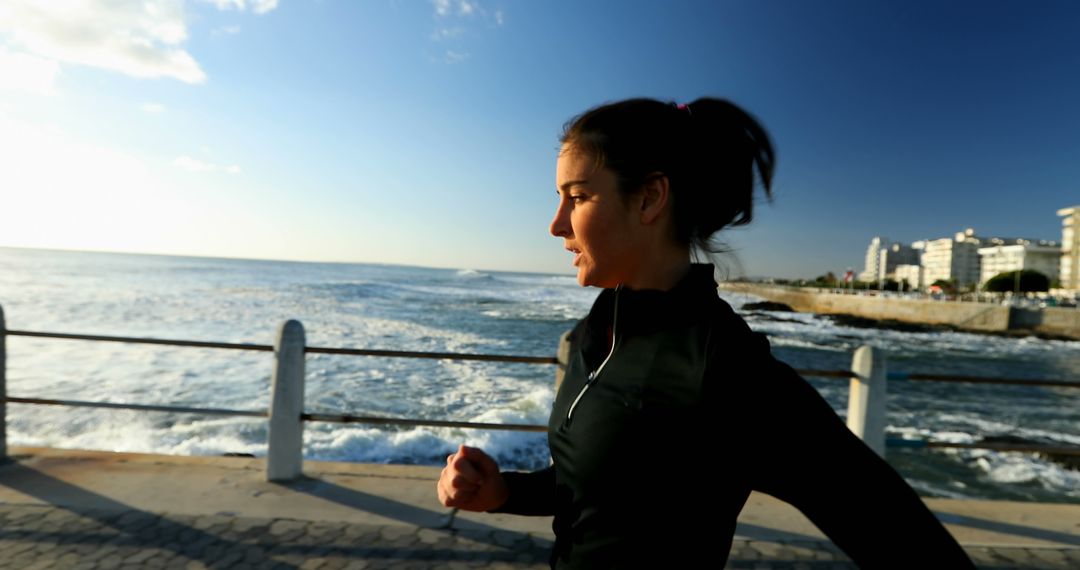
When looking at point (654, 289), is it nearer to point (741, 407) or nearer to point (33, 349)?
point (741, 407)

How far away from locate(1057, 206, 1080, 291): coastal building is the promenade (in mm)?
118322

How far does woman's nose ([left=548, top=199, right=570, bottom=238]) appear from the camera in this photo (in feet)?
3.30

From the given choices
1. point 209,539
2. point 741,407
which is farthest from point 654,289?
point 209,539

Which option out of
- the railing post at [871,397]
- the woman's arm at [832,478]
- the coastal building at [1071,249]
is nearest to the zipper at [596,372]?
the woman's arm at [832,478]

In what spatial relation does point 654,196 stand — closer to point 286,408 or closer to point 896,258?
point 286,408

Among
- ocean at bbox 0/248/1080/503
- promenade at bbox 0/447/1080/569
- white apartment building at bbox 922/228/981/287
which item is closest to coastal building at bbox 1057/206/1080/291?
white apartment building at bbox 922/228/981/287

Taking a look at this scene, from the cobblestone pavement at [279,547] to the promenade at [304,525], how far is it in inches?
0.4

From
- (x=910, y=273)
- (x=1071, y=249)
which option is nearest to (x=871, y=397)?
(x=1071, y=249)

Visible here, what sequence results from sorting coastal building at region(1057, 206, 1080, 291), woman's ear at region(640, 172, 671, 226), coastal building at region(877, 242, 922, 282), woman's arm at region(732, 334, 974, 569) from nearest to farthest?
woman's arm at region(732, 334, 974, 569) < woman's ear at region(640, 172, 671, 226) < coastal building at region(1057, 206, 1080, 291) < coastal building at region(877, 242, 922, 282)

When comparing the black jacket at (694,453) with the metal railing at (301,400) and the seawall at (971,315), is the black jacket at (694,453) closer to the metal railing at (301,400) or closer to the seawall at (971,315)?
the metal railing at (301,400)

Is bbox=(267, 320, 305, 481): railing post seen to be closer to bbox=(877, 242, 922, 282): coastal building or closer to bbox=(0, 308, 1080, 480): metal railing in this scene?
bbox=(0, 308, 1080, 480): metal railing

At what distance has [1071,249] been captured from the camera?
98.5 metres

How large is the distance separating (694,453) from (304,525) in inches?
144

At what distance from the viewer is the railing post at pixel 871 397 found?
13.8ft
